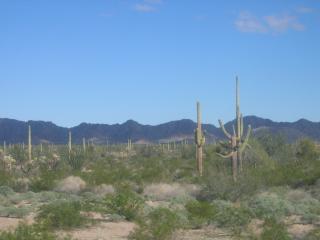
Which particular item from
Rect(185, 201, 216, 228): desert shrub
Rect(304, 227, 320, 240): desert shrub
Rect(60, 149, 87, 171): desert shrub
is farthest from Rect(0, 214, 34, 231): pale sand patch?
Rect(60, 149, 87, 171): desert shrub

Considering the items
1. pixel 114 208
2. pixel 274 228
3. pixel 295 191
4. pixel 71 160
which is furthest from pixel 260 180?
pixel 71 160

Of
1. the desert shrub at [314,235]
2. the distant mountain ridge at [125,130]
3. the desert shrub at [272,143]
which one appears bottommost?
the desert shrub at [314,235]

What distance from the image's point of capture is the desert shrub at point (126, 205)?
18000 millimetres

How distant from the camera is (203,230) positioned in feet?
52.1

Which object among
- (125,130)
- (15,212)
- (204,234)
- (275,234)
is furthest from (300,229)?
(125,130)

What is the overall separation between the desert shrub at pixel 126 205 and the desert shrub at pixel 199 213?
1.47m

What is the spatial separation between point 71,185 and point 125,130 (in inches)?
→ 6048

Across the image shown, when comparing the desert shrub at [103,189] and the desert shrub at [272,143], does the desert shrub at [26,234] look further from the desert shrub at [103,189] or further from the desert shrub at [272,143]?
the desert shrub at [272,143]

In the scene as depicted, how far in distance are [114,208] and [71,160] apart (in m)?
25.4

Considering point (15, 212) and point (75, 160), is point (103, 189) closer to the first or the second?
point (15, 212)

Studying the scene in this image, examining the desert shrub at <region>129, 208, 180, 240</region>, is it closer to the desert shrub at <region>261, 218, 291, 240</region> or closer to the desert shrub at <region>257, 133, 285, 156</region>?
the desert shrub at <region>261, 218, 291, 240</region>

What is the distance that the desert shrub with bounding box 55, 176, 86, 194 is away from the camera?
2894 centimetres

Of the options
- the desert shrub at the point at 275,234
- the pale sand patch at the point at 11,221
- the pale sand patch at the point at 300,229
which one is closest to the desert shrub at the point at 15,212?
the pale sand patch at the point at 11,221

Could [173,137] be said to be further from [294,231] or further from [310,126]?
[294,231]
